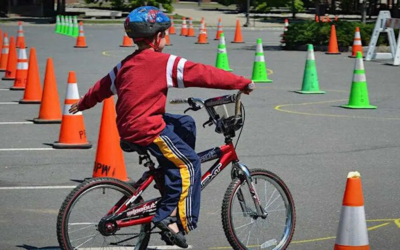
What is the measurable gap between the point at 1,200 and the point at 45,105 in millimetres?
4698

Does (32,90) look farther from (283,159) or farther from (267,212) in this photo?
(267,212)

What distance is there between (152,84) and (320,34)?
2358 centimetres

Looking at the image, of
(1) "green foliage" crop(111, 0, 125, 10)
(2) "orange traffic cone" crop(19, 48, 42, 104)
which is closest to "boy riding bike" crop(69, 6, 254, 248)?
(2) "orange traffic cone" crop(19, 48, 42, 104)

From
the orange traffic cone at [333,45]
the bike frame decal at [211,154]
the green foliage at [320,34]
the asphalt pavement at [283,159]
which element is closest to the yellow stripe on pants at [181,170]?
the bike frame decal at [211,154]

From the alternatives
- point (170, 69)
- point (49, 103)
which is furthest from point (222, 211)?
point (49, 103)

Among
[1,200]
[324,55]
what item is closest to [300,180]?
[1,200]

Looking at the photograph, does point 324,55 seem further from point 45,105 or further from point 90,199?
point 90,199

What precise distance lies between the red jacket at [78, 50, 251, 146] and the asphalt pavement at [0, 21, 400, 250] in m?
1.22

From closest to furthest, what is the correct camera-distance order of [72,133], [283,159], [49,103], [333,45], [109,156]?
[109,156], [283,159], [72,133], [49,103], [333,45]

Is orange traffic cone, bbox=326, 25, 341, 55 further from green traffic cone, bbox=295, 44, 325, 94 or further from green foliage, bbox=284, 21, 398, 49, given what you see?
green traffic cone, bbox=295, 44, 325, 94

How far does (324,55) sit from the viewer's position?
2688cm

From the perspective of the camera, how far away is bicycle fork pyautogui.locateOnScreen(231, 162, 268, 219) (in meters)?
6.21

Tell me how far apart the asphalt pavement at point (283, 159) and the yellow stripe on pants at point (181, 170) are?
2.83ft

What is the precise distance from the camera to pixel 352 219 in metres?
4.84
